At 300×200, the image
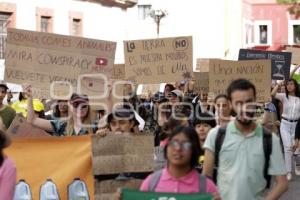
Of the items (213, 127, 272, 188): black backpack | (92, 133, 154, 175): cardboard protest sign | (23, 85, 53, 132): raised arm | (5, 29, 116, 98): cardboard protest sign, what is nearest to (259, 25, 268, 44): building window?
(5, 29, 116, 98): cardboard protest sign

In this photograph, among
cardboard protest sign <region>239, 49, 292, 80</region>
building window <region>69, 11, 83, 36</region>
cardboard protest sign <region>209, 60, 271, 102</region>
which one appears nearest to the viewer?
cardboard protest sign <region>209, 60, 271, 102</region>

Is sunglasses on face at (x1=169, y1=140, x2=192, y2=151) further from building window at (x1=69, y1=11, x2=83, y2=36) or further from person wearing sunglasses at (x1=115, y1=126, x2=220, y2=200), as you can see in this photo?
building window at (x1=69, y1=11, x2=83, y2=36)

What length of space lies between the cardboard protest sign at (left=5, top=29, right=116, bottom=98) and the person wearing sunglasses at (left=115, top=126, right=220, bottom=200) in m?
5.11

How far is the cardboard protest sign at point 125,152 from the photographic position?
8.02 m

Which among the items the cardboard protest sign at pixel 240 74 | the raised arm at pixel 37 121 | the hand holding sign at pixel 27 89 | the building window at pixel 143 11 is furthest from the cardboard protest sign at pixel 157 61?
the building window at pixel 143 11

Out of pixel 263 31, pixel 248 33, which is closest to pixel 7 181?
pixel 248 33

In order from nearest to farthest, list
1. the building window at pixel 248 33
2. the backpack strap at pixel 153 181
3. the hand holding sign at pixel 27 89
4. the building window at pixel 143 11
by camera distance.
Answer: the backpack strap at pixel 153 181
the hand holding sign at pixel 27 89
the building window at pixel 143 11
the building window at pixel 248 33

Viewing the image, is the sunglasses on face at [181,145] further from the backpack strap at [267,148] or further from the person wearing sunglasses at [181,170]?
the backpack strap at [267,148]

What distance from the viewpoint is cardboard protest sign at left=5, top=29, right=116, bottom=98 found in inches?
411

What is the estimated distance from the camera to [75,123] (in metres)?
8.60

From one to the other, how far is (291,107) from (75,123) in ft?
22.0

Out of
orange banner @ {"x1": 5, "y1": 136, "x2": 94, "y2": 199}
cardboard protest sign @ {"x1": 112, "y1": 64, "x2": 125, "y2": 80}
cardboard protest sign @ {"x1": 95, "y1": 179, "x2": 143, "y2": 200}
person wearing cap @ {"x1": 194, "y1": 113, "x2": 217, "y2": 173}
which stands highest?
cardboard protest sign @ {"x1": 112, "y1": 64, "x2": 125, "y2": 80}

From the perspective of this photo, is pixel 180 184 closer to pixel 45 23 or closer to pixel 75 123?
pixel 75 123

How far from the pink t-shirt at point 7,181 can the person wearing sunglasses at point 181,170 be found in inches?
33.8
